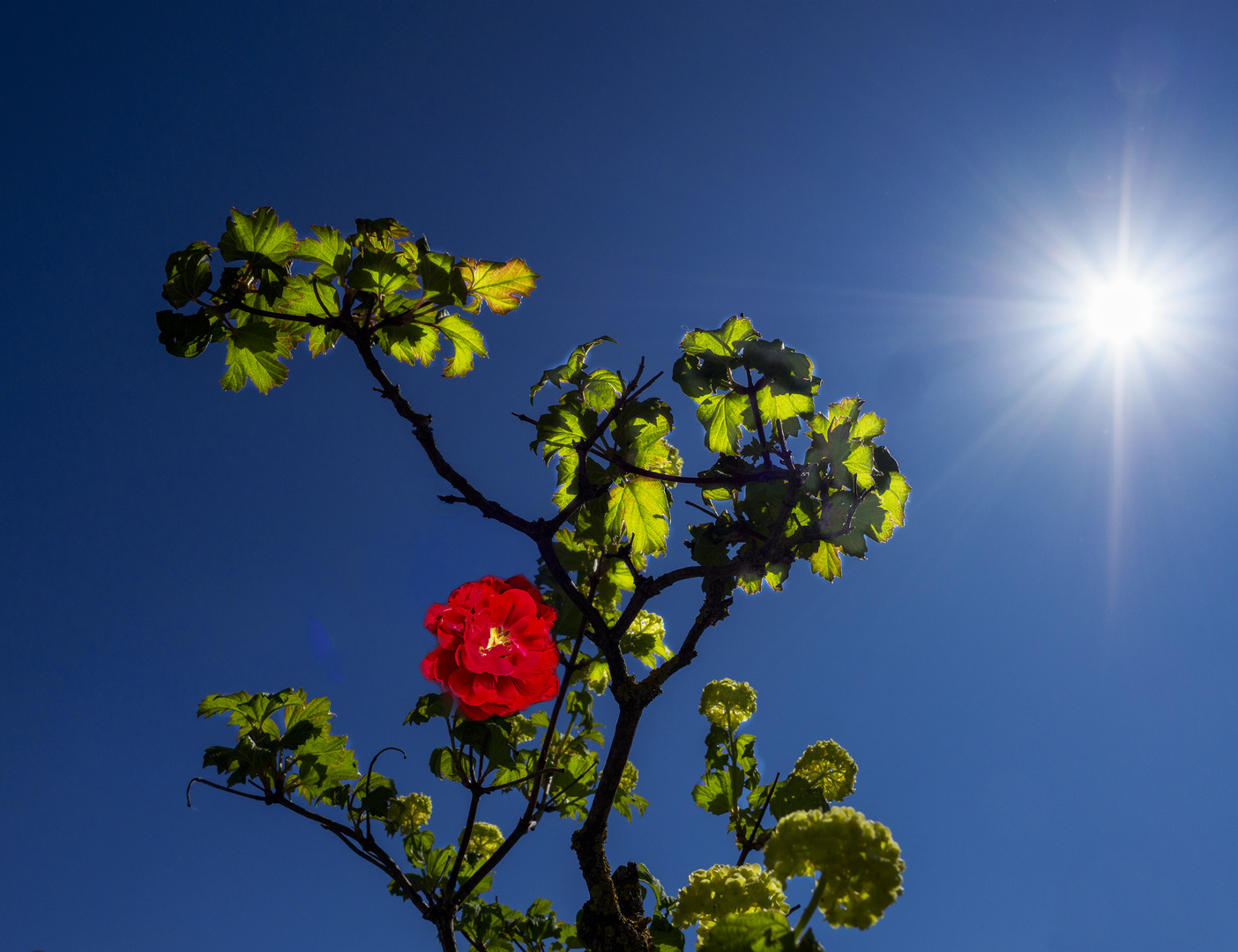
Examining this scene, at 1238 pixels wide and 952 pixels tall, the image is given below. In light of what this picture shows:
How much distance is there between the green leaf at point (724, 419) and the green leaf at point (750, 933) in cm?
167

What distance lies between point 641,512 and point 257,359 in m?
1.59

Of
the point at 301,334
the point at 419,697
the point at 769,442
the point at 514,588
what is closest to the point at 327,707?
the point at 419,697

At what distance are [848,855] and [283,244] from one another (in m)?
2.42

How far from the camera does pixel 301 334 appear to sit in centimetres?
254

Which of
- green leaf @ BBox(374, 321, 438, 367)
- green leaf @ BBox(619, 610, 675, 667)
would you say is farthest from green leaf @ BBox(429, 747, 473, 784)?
green leaf @ BBox(374, 321, 438, 367)

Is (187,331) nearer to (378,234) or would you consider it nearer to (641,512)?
(378,234)

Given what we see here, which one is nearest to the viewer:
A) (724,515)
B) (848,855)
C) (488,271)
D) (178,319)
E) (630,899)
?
(848,855)

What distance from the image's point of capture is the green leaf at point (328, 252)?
2.25 meters

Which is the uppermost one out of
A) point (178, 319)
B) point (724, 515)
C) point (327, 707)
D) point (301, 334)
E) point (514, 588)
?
point (301, 334)

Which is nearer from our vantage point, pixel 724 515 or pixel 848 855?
pixel 848 855

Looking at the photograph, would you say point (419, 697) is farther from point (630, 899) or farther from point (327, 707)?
point (630, 899)

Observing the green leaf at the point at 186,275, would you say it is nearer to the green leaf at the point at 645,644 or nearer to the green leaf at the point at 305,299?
the green leaf at the point at 305,299

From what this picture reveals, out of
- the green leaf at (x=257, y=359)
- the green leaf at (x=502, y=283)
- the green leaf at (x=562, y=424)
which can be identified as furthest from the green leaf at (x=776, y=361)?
the green leaf at (x=257, y=359)

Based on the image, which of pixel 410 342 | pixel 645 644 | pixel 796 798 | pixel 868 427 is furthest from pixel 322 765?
pixel 868 427
